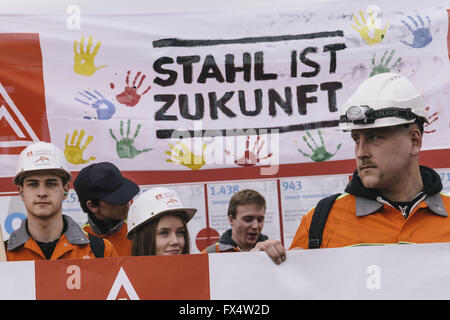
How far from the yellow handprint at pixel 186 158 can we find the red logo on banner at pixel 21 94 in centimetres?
103

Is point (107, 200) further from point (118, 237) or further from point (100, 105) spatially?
point (100, 105)

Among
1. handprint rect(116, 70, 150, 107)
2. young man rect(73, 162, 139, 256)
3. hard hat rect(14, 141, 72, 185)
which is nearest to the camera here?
hard hat rect(14, 141, 72, 185)

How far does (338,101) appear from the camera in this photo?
6102 mm

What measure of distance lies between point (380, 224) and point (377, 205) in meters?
0.10

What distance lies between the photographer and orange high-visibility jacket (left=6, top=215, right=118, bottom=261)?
4.67m

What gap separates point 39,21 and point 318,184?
2.70m

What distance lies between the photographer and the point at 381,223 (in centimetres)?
383

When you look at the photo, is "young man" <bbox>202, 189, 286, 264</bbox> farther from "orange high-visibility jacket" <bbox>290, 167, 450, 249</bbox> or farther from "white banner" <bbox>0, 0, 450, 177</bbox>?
"orange high-visibility jacket" <bbox>290, 167, 450, 249</bbox>

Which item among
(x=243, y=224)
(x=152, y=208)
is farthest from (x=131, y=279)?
(x=243, y=224)

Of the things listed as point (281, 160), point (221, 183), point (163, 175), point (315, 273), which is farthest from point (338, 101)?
point (315, 273)

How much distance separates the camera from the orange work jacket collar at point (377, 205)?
3.82m

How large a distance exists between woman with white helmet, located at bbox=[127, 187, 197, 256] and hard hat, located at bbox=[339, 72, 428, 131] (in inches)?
49.8

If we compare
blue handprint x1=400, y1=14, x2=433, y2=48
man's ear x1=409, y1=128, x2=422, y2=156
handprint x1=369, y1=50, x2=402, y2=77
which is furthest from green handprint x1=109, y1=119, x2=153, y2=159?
man's ear x1=409, y1=128, x2=422, y2=156

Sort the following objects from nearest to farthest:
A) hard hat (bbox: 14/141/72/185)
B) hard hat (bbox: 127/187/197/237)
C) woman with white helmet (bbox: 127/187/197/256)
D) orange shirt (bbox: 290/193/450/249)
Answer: orange shirt (bbox: 290/193/450/249), woman with white helmet (bbox: 127/187/197/256), hard hat (bbox: 127/187/197/237), hard hat (bbox: 14/141/72/185)
